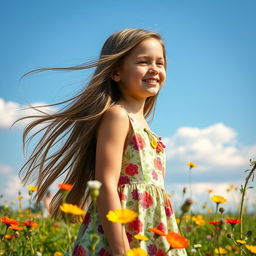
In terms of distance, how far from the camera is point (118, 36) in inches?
111

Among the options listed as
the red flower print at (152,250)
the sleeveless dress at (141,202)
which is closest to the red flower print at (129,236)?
the sleeveless dress at (141,202)

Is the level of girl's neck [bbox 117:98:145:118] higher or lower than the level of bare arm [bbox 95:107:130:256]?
higher

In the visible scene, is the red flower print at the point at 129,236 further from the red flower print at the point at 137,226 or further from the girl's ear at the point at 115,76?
the girl's ear at the point at 115,76

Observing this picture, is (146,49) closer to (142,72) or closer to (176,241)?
(142,72)

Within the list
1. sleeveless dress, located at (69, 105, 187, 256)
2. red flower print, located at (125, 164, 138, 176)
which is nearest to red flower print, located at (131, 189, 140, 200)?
sleeveless dress, located at (69, 105, 187, 256)

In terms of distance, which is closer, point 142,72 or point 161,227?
point 161,227

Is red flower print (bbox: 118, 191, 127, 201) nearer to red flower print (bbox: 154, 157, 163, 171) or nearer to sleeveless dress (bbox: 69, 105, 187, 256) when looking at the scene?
sleeveless dress (bbox: 69, 105, 187, 256)

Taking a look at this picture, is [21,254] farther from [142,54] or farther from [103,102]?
[142,54]

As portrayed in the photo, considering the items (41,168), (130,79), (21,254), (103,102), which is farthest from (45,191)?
(130,79)

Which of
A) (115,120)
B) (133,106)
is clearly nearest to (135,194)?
(115,120)

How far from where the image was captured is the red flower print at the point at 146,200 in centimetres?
240

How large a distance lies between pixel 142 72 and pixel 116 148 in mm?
541

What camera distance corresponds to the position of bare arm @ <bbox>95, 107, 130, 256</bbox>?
2.16m

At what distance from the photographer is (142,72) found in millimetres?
2619
